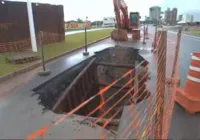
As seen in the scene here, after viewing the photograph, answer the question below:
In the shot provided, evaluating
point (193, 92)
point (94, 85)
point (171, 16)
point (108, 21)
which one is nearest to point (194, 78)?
point (193, 92)

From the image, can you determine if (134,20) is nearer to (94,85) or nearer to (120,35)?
(120,35)

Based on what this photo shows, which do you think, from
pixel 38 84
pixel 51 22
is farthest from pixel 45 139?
pixel 51 22

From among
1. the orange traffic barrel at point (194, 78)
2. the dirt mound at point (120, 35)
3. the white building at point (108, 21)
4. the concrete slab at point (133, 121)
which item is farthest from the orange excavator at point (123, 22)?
the white building at point (108, 21)

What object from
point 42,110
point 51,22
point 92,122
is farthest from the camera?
point 51,22

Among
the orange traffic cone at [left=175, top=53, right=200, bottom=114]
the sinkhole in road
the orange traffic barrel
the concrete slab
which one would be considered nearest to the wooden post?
the concrete slab

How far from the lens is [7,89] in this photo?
6.54 meters

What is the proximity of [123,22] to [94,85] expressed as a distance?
1157 cm

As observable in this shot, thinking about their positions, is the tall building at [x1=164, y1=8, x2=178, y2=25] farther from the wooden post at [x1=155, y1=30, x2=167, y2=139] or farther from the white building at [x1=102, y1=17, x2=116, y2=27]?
the wooden post at [x1=155, y1=30, x2=167, y2=139]

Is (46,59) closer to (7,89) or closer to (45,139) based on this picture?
(7,89)

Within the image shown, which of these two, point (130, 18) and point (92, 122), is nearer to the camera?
point (92, 122)

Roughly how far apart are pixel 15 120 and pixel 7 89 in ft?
7.47

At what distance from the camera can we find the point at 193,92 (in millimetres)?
5469

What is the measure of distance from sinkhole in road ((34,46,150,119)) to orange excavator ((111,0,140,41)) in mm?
6704

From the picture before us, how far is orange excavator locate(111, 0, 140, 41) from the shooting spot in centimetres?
1880
